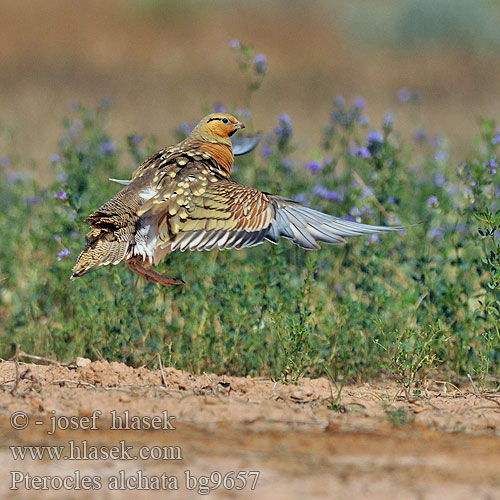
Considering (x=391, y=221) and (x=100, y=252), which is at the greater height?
(x=391, y=221)

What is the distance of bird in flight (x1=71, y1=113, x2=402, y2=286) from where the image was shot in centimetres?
559

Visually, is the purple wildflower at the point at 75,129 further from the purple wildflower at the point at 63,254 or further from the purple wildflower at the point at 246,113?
the purple wildflower at the point at 63,254

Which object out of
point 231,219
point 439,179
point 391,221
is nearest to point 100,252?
point 231,219

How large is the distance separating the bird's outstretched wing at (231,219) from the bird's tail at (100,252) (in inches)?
10.3

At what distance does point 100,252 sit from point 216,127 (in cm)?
158

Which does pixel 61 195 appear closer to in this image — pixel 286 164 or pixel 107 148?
pixel 107 148

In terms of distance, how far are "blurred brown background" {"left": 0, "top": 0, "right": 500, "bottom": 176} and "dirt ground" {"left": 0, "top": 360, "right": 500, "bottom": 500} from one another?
832cm

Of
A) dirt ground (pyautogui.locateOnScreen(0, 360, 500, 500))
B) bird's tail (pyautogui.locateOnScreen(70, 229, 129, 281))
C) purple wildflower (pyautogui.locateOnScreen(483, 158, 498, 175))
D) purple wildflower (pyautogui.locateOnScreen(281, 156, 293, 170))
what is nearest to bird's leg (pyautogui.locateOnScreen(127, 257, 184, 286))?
bird's tail (pyautogui.locateOnScreen(70, 229, 129, 281))

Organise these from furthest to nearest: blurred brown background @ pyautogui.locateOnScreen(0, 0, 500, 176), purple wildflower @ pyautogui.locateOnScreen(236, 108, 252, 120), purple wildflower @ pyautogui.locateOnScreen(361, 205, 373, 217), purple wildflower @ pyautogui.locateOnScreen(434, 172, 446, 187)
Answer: blurred brown background @ pyautogui.locateOnScreen(0, 0, 500, 176) < purple wildflower @ pyautogui.locateOnScreen(434, 172, 446, 187) < purple wildflower @ pyautogui.locateOnScreen(236, 108, 252, 120) < purple wildflower @ pyautogui.locateOnScreen(361, 205, 373, 217)

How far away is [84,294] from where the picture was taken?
21.2 feet

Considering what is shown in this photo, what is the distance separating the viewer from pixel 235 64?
2481 centimetres

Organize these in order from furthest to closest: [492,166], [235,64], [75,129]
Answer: [235,64] → [75,129] → [492,166]

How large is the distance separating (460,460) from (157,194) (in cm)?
269

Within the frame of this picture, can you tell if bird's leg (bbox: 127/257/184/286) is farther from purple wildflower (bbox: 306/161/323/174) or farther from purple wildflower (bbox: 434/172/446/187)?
purple wildflower (bbox: 434/172/446/187)
